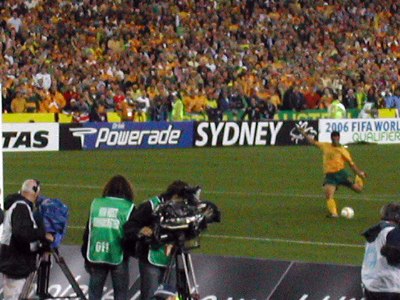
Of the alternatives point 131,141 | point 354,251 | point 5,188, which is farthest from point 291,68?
point 354,251

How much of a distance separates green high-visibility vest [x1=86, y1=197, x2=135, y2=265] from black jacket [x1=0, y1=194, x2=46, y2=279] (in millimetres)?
520

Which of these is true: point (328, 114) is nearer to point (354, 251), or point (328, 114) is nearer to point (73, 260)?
point (354, 251)

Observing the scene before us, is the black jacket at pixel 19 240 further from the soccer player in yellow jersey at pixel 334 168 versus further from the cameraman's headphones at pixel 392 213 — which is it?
the soccer player in yellow jersey at pixel 334 168

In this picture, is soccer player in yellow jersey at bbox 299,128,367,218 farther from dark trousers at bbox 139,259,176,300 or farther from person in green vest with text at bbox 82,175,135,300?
person in green vest with text at bbox 82,175,135,300

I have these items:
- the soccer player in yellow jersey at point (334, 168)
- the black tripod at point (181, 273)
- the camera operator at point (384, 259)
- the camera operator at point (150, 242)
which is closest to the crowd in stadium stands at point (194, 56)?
the soccer player in yellow jersey at point (334, 168)

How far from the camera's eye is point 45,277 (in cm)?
1416

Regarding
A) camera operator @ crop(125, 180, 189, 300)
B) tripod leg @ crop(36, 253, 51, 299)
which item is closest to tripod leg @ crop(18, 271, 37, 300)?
tripod leg @ crop(36, 253, 51, 299)

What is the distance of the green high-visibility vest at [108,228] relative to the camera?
13.4 m

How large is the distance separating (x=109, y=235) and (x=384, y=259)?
113 inches

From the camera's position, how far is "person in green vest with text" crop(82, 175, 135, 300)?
1345 cm

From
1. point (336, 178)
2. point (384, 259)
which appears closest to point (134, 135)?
point (336, 178)

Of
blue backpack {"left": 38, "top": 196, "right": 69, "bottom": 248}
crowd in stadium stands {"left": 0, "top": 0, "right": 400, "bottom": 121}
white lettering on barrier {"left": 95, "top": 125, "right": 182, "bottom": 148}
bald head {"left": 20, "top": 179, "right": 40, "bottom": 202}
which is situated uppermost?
bald head {"left": 20, "top": 179, "right": 40, "bottom": 202}

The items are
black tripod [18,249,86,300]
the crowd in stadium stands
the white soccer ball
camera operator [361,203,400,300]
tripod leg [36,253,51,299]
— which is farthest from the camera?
the crowd in stadium stands

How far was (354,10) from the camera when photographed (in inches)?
2168
